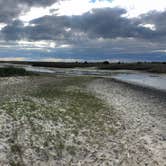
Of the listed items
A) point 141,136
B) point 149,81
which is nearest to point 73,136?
point 141,136

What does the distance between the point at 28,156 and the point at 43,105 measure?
6.53 meters

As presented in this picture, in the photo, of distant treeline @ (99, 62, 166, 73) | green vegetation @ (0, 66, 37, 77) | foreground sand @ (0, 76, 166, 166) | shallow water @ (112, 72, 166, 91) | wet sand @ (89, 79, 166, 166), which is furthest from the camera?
distant treeline @ (99, 62, 166, 73)

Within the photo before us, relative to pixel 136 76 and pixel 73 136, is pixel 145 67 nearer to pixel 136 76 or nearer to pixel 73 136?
pixel 136 76

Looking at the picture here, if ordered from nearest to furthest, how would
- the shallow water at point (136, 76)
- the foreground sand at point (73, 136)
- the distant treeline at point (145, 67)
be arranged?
the foreground sand at point (73, 136) < the shallow water at point (136, 76) < the distant treeline at point (145, 67)

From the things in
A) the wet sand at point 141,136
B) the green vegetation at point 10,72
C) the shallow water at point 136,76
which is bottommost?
the wet sand at point 141,136

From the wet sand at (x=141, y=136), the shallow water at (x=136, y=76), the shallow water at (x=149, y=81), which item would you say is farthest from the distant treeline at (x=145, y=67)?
the wet sand at (x=141, y=136)

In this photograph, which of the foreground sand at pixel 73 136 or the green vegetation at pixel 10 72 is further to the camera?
the green vegetation at pixel 10 72

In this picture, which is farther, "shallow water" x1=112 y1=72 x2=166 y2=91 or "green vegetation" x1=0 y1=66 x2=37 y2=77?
"green vegetation" x1=0 y1=66 x2=37 y2=77

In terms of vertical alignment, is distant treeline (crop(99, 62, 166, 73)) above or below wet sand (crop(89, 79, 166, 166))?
above

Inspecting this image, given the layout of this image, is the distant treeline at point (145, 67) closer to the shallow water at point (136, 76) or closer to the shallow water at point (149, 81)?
the shallow water at point (136, 76)

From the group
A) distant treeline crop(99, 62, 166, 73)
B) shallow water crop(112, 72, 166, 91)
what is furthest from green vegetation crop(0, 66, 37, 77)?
distant treeline crop(99, 62, 166, 73)

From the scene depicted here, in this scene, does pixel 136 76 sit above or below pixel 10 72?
below

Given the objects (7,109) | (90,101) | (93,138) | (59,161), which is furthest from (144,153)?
(90,101)

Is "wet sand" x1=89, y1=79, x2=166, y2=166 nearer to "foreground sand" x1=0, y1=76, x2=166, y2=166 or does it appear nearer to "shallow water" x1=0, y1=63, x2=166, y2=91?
"foreground sand" x1=0, y1=76, x2=166, y2=166
